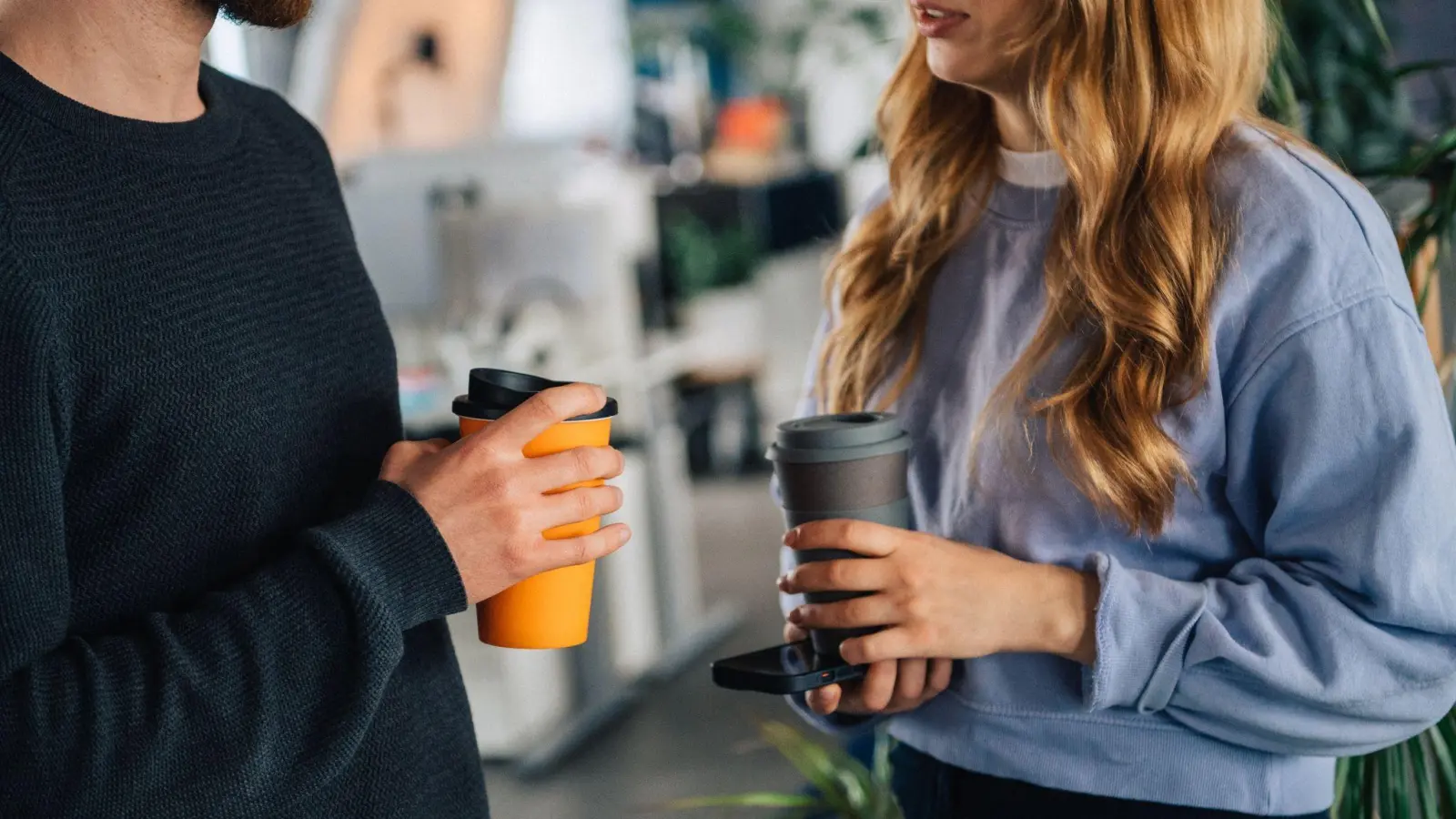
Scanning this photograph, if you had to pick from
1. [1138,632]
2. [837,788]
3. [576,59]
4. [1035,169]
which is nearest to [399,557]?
[1138,632]

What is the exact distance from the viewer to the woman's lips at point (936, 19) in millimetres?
1125

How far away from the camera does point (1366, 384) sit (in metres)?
0.96

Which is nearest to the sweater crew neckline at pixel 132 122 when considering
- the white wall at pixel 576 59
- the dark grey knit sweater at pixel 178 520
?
the dark grey knit sweater at pixel 178 520

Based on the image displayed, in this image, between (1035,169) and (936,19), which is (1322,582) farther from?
(936,19)

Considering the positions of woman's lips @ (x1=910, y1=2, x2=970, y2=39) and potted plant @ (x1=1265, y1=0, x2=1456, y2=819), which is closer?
woman's lips @ (x1=910, y1=2, x2=970, y2=39)

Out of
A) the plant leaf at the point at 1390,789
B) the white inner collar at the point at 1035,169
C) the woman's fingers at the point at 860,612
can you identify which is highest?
the white inner collar at the point at 1035,169

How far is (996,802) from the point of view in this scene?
1.13 metres

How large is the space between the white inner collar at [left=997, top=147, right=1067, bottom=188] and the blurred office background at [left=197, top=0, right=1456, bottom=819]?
690 millimetres

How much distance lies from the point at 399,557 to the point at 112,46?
1.36 ft

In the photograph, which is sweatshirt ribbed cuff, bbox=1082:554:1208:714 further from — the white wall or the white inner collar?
the white wall

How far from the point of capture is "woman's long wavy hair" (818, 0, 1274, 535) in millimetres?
1027

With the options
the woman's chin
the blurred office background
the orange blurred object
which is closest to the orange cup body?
the woman's chin

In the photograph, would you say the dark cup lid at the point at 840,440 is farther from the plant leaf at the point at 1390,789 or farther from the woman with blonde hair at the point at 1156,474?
the plant leaf at the point at 1390,789

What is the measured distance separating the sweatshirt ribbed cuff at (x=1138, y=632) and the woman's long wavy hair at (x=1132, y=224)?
0.19ft
